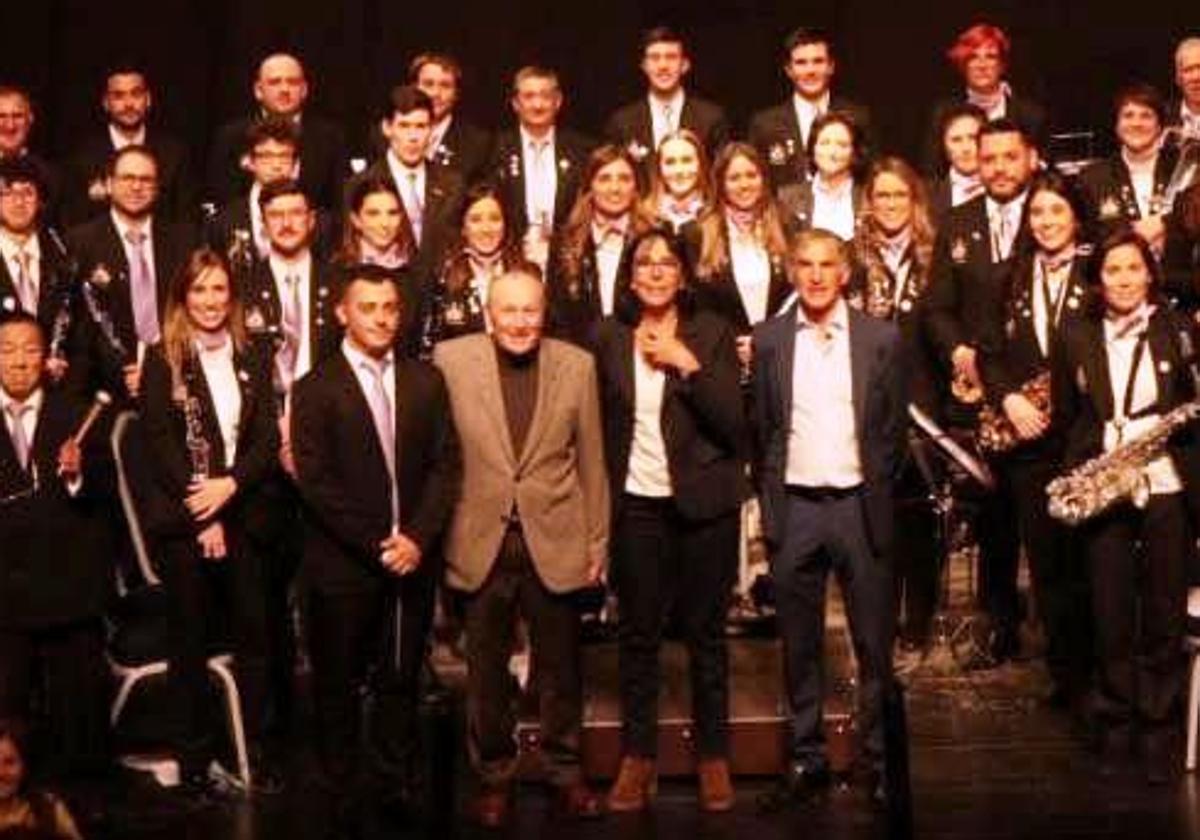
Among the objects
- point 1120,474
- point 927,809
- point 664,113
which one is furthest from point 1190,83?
point 927,809

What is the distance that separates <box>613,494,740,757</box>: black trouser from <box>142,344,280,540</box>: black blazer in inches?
52.0

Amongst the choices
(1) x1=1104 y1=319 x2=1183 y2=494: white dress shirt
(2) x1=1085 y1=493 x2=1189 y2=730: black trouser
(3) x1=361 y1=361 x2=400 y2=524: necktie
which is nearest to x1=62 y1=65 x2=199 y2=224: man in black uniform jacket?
(3) x1=361 y1=361 x2=400 y2=524: necktie

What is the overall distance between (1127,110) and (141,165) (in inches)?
156

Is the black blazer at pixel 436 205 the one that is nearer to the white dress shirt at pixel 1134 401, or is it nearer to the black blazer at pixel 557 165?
the black blazer at pixel 557 165

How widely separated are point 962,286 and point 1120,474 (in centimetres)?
137

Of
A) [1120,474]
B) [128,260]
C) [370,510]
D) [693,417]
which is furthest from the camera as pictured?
[128,260]

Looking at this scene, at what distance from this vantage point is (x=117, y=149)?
10211mm

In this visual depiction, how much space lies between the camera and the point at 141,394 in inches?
322

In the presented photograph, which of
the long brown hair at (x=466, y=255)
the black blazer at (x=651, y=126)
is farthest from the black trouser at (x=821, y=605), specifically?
the black blazer at (x=651, y=126)

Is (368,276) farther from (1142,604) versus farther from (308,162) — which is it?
(1142,604)

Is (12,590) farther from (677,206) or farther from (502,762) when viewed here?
(677,206)

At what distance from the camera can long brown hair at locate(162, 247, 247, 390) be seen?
8.18 meters

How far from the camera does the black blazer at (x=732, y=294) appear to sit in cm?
889

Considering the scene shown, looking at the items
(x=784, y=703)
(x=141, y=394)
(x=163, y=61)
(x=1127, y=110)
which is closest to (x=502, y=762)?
(x=784, y=703)
